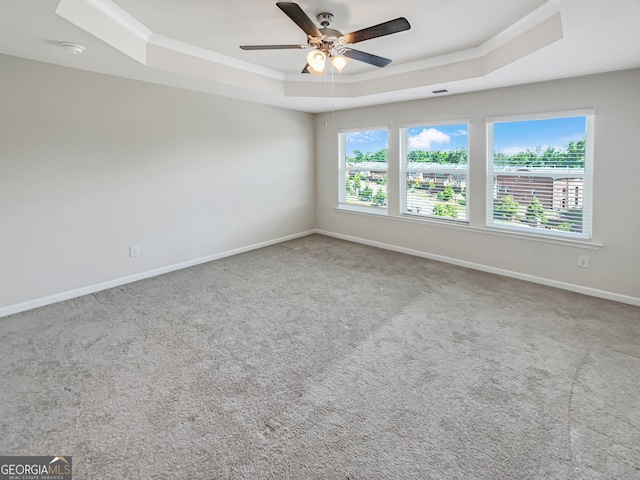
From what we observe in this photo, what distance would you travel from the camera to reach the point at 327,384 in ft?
7.20

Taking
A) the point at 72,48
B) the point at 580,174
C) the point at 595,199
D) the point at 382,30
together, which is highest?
the point at 72,48

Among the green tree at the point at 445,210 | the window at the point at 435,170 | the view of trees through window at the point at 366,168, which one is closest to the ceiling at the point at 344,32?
the window at the point at 435,170

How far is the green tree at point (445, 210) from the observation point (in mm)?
4781

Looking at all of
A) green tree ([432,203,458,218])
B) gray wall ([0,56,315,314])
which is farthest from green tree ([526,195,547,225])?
gray wall ([0,56,315,314])

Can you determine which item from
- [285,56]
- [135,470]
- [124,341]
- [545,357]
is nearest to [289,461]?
[135,470]

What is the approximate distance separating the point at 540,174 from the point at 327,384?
11.5ft

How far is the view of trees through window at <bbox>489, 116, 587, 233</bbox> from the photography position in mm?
3633

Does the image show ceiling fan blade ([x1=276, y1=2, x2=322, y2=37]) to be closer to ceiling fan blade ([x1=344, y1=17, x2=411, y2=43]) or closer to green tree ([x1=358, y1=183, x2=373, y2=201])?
ceiling fan blade ([x1=344, y1=17, x2=411, y2=43])

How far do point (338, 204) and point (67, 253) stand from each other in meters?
4.16

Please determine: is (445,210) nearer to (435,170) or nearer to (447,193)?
(447,193)

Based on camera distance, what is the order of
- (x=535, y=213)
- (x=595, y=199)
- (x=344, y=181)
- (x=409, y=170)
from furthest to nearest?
(x=344, y=181) < (x=409, y=170) < (x=535, y=213) < (x=595, y=199)

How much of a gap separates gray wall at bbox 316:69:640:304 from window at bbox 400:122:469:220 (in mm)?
161
